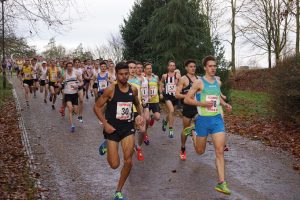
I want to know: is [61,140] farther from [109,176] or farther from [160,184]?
[160,184]

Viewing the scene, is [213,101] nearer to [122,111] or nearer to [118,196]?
[122,111]

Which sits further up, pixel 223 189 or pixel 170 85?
pixel 170 85

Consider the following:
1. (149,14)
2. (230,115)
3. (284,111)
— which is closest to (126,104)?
(284,111)

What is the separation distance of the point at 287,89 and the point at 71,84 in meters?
6.39

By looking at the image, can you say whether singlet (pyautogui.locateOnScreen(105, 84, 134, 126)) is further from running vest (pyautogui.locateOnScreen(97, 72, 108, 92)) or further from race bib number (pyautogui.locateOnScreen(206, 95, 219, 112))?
running vest (pyautogui.locateOnScreen(97, 72, 108, 92))

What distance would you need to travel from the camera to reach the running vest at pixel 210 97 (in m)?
7.23

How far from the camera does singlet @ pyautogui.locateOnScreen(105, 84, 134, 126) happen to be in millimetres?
6715

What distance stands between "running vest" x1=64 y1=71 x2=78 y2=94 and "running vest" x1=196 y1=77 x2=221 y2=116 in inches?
285

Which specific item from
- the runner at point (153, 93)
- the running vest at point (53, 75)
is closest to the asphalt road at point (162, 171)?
the runner at point (153, 93)

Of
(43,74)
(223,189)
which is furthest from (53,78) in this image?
(223,189)

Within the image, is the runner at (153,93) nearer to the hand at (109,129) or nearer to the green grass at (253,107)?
the green grass at (253,107)

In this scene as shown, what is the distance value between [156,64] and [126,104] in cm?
1474

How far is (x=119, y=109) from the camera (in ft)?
22.0

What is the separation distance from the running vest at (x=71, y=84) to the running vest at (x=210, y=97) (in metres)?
7.25
